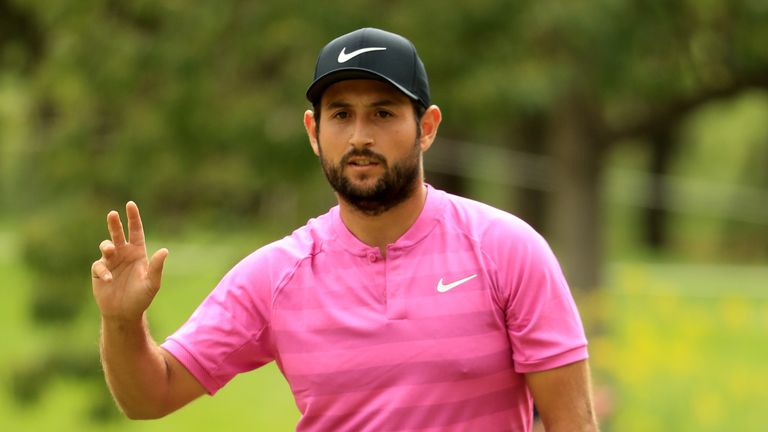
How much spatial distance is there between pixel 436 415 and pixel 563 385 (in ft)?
0.90

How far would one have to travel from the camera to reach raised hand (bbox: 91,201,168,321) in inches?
127

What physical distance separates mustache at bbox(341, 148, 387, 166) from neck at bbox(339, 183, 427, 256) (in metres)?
0.13

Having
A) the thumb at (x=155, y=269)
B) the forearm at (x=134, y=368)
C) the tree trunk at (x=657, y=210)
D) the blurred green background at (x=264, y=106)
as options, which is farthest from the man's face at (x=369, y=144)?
the tree trunk at (x=657, y=210)

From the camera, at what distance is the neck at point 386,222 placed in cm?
332

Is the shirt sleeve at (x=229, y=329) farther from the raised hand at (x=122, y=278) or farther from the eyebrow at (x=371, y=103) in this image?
the eyebrow at (x=371, y=103)

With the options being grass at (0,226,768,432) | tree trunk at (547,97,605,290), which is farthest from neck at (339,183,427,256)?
tree trunk at (547,97,605,290)

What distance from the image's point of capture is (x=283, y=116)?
23.4 feet

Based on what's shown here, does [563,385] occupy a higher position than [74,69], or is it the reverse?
[74,69]

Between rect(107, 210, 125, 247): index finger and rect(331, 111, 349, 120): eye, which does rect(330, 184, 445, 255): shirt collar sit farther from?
rect(107, 210, 125, 247): index finger

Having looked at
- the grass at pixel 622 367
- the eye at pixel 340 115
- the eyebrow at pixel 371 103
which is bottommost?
the grass at pixel 622 367

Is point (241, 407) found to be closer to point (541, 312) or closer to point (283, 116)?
point (283, 116)

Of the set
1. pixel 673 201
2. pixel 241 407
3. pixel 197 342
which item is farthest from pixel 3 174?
pixel 197 342

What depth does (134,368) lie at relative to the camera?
328 centimetres

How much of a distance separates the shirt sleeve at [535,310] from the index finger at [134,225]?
77 cm
